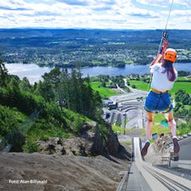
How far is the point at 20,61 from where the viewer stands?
127 m

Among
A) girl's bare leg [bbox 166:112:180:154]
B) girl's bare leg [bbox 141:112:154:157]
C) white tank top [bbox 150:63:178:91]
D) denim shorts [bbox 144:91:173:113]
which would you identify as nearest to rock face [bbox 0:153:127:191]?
girl's bare leg [bbox 141:112:154:157]

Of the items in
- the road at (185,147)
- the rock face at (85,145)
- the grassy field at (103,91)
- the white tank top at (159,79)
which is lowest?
the grassy field at (103,91)

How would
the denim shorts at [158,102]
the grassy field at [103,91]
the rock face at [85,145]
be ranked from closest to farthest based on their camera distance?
the denim shorts at [158,102]
the rock face at [85,145]
the grassy field at [103,91]

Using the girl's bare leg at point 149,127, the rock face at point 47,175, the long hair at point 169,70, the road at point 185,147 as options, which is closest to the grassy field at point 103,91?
the road at point 185,147

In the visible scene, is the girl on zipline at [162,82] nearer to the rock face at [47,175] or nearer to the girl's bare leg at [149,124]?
the girl's bare leg at [149,124]

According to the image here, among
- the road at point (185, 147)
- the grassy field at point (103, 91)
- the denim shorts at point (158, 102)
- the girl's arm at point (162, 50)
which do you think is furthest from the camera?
the grassy field at point (103, 91)

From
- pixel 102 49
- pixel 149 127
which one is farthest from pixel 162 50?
pixel 102 49

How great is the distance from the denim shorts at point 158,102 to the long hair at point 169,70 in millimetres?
319

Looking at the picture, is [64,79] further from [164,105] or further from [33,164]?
[164,105]

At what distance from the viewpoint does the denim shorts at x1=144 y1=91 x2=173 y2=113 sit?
8953mm

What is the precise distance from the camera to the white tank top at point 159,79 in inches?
344

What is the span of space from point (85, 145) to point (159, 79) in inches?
1127

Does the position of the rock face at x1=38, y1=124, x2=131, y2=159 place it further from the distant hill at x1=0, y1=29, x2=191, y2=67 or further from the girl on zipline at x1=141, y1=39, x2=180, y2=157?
the girl on zipline at x1=141, y1=39, x2=180, y2=157

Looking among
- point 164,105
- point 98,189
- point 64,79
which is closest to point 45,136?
point 98,189
